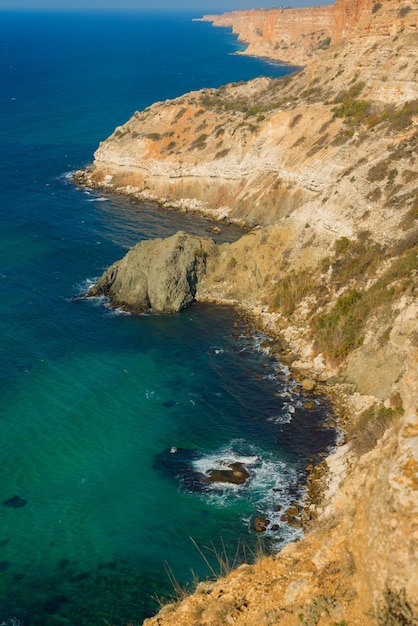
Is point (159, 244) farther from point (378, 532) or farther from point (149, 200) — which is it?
point (378, 532)

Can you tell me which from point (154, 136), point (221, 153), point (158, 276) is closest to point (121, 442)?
point (158, 276)

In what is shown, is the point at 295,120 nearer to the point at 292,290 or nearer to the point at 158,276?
the point at 158,276

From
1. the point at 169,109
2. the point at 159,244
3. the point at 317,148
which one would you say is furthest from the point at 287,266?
the point at 169,109

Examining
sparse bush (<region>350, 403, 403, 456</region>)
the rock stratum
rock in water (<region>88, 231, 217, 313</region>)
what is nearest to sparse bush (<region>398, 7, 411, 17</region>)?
the rock stratum

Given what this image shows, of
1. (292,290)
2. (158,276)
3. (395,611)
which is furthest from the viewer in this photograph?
(158,276)

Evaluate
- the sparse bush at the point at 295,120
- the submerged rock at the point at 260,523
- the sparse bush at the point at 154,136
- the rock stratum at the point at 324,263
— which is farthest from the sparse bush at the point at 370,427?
the sparse bush at the point at 154,136
